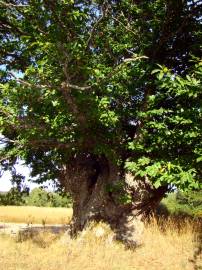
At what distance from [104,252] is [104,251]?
0.11 m

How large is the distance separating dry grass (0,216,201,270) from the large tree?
2.53 ft

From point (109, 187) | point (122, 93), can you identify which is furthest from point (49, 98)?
point (109, 187)

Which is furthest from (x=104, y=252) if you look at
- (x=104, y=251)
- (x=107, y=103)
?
(x=107, y=103)

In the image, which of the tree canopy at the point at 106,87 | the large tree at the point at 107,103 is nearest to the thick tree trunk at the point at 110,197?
the large tree at the point at 107,103

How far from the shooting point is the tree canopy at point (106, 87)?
35.3 feet

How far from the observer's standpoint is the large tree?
36.3ft

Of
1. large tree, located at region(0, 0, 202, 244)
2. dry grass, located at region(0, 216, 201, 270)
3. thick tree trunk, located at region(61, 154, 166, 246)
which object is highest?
large tree, located at region(0, 0, 202, 244)

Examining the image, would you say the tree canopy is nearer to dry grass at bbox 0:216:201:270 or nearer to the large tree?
the large tree

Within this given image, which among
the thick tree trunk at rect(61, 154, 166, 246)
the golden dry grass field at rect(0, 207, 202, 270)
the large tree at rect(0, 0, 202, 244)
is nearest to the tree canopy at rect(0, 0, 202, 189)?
the large tree at rect(0, 0, 202, 244)

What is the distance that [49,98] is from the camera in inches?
447

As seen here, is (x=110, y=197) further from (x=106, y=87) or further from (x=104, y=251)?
(x=106, y=87)

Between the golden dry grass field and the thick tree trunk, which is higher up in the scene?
the thick tree trunk

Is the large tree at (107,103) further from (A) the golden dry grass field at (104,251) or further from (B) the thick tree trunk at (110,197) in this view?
(A) the golden dry grass field at (104,251)

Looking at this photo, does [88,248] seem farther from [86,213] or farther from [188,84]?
[188,84]
